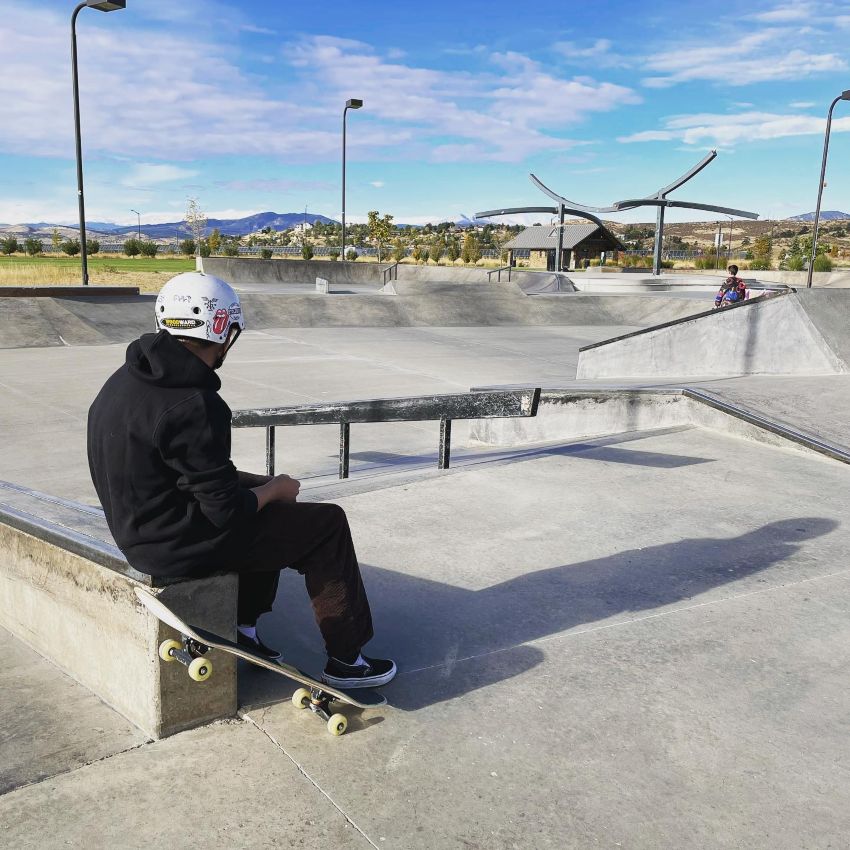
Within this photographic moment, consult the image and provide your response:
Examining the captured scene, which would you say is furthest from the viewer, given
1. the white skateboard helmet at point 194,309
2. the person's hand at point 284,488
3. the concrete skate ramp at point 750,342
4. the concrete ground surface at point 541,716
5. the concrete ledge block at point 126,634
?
the concrete skate ramp at point 750,342

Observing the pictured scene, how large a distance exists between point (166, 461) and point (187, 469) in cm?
7

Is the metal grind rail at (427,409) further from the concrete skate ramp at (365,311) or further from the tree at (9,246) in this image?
the tree at (9,246)

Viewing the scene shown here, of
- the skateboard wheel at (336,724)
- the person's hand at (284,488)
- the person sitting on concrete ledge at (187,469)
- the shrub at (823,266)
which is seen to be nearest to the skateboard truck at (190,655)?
the person sitting on concrete ledge at (187,469)

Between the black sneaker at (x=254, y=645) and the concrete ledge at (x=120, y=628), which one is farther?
the black sneaker at (x=254, y=645)

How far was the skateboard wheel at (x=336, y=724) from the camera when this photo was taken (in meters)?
2.69

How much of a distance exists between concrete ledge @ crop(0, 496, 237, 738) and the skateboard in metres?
0.05

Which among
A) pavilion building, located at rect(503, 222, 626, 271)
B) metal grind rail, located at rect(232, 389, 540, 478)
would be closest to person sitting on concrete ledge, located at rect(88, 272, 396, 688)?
metal grind rail, located at rect(232, 389, 540, 478)

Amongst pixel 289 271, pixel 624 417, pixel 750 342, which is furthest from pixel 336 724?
pixel 289 271

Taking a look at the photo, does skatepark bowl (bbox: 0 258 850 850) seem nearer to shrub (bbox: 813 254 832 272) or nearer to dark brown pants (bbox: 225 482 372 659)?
dark brown pants (bbox: 225 482 372 659)

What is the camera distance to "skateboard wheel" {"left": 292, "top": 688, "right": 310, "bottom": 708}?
275 centimetres

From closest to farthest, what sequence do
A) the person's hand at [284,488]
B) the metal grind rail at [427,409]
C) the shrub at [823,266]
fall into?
the person's hand at [284,488], the metal grind rail at [427,409], the shrub at [823,266]

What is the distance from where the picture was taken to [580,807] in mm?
2402

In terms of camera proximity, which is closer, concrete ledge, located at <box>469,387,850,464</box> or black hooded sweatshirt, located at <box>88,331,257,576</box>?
black hooded sweatshirt, located at <box>88,331,257,576</box>

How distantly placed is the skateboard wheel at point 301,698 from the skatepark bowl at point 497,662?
0.07 m
